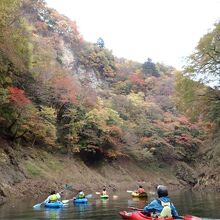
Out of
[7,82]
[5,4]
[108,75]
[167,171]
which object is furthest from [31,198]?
[108,75]

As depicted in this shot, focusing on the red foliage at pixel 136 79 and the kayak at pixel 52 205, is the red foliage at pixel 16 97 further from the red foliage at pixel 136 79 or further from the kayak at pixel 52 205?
the red foliage at pixel 136 79

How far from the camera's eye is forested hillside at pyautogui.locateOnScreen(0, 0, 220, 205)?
3047 centimetres

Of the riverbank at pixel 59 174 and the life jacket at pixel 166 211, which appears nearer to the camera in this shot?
the life jacket at pixel 166 211

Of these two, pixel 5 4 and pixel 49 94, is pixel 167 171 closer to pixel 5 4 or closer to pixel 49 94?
pixel 49 94

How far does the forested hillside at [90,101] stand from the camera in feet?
100.0

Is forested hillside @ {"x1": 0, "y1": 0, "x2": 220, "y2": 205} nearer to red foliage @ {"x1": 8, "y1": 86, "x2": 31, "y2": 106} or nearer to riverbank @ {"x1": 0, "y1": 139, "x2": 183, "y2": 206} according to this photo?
red foliage @ {"x1": 8, "y1": 86, "x2": 31, "y2": 106}

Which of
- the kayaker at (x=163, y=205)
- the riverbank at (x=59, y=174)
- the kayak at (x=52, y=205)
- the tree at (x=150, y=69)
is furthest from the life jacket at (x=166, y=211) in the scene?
the tree at (x=150, y=69)

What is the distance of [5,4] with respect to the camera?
2722 cm

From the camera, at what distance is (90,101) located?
46156 millimetres

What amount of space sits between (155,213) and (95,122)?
29.6 m

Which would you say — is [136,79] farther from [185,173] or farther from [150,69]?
[185,173]

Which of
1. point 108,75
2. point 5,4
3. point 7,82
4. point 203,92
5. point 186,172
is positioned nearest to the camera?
point 5,4

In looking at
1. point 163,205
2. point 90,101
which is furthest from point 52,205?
point 90,101

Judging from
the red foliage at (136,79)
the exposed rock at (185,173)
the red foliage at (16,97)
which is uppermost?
the red foliage at (136,79)
